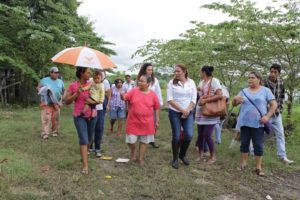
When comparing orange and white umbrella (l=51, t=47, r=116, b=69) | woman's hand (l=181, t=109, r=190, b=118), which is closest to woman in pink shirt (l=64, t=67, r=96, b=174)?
orange and white umbrella (l=51, t=47, r=116, b=69)

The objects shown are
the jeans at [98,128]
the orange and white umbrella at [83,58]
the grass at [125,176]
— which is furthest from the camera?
the jeans at [98,128]

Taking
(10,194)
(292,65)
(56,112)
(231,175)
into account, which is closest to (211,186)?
(231,175)

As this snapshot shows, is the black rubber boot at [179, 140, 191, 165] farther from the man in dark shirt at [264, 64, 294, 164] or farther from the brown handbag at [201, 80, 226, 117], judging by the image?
the man in dark shirt at [264, 64, 294, 164]

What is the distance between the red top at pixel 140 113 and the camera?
6.21 m

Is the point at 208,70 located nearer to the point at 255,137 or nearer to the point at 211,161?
the point at 255,137

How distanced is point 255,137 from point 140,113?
2.08 meters

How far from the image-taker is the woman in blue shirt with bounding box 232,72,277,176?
20.3ft

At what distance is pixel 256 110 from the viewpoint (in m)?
6.20

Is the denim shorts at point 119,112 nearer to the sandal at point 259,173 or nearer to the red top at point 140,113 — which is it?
the red top at point 140,113

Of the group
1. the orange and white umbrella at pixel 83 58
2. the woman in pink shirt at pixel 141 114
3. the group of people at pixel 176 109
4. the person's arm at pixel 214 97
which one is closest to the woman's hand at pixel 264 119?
the group of people at pixel 176 109

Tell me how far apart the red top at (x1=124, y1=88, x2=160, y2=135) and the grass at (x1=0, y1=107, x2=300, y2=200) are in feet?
2.07

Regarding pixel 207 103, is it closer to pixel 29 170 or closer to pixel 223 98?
pixel 223 98

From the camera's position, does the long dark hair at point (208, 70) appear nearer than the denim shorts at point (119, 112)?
Yes

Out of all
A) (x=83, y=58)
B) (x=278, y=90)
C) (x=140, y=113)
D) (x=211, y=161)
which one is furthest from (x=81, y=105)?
(x=278, y=90)
